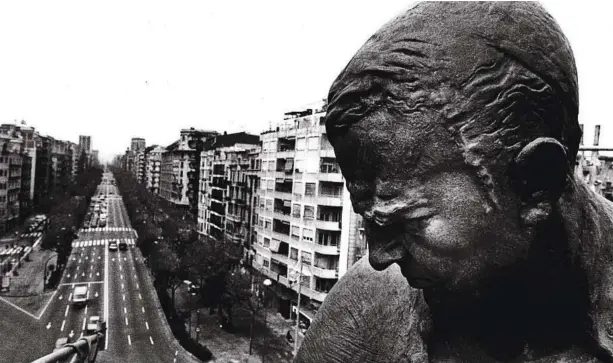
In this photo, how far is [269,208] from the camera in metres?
39.5

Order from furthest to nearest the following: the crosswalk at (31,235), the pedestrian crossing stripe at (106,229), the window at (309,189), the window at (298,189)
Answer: the pedestrian crossing stripe at (106,229)
the crosswalk at (31,235)
the window at (298,189)
the window at (309,189)

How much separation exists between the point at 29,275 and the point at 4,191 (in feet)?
60.3

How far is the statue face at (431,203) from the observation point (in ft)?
4.71

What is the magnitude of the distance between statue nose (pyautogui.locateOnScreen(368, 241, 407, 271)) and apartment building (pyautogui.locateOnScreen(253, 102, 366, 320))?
2586cm

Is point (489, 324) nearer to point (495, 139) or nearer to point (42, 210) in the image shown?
point (495, 139)

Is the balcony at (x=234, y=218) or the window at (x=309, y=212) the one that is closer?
the window at (x=309, y=212)

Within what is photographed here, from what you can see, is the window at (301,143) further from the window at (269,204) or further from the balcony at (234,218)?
the balcony at (234,218)

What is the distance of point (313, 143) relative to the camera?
32.4 m

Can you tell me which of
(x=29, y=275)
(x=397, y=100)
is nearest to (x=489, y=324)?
(x=397, y=100)

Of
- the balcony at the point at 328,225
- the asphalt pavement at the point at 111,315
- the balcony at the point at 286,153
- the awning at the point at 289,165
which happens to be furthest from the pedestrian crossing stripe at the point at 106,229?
the balcony at the point at 328,225

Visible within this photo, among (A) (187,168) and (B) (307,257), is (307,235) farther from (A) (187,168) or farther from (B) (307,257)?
(A) (187,168)

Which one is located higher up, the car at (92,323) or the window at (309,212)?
the window at (309,212)

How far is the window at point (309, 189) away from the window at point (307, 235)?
2.15 m

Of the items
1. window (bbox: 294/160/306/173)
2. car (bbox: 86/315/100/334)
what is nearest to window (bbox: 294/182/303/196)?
window (bbox: 294/160/306/173)
